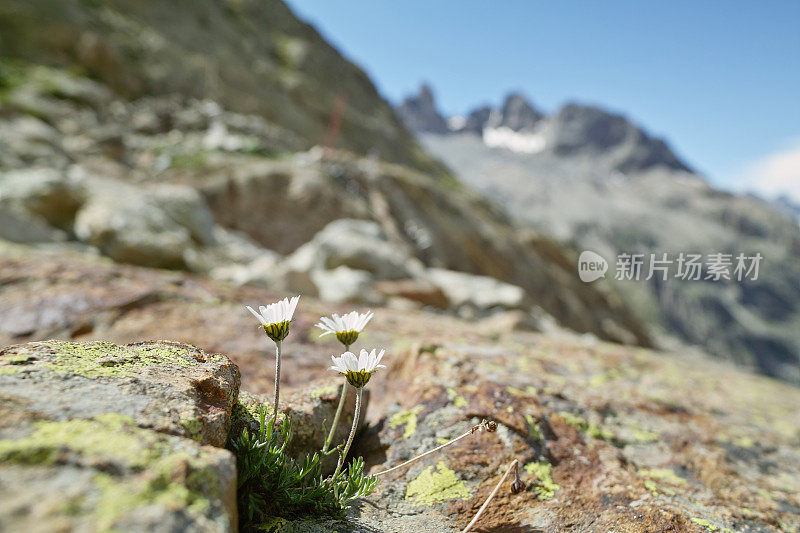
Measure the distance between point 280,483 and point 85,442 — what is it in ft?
3.11

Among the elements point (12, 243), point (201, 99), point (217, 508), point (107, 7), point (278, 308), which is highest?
point (107, 7)

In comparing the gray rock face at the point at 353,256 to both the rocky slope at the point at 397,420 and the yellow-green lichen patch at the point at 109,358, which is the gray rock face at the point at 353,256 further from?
the yellow-green lichen patch at the point at 109,358

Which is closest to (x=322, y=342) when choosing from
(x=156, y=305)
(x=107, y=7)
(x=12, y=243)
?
(x=156, y=305)

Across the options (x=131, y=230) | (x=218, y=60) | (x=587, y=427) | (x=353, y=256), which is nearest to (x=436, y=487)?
(x=587, y=427)

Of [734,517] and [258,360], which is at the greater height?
[734,517]

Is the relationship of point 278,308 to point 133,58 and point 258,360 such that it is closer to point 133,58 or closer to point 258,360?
point 258,360

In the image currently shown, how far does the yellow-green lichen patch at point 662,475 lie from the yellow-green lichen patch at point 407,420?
63.7 inches

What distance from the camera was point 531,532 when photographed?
2.34 metres

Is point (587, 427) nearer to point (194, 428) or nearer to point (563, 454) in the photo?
point (563, 454)

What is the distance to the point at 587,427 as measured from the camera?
372 centimetres

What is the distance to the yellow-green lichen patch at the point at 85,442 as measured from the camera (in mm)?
1382

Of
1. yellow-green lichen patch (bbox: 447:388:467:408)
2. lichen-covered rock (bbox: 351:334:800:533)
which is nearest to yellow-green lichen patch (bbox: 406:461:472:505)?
lichen-covered rock (bbox: 351:334:800:533)

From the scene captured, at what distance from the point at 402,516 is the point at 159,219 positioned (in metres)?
9.12

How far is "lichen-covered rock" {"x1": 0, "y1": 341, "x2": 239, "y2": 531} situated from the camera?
50.1 inches
